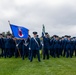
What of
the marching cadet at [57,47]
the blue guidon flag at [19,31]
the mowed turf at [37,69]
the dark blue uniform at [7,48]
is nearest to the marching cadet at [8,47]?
the dark blue uniform at [7,48]

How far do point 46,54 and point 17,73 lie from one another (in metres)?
9.24

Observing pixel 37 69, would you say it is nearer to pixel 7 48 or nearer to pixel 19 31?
pixel 19 31

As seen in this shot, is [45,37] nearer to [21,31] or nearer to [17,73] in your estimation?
[21,31]

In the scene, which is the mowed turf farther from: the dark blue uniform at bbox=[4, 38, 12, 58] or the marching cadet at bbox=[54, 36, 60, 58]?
the marching cadet at bbox=[54, 36, 60, 58]

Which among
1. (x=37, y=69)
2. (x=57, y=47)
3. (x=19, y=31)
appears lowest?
(x=37, y=69)

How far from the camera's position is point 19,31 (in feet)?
74.5

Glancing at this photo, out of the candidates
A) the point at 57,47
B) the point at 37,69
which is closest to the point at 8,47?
the point at 57,47

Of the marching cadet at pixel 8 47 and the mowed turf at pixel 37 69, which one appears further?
the marching cadet at pixel 8 47

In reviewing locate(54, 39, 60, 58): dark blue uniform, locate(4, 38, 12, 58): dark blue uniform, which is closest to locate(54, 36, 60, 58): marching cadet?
locate(54, 39, 60, 58): dark blue uniform

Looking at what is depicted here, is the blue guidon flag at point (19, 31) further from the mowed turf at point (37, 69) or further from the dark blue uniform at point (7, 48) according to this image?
the mowed turf at point (37, 69)

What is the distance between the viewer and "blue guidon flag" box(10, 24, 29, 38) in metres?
22.4

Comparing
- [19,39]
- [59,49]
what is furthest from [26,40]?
[59,49]

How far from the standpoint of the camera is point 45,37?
69.1 feet

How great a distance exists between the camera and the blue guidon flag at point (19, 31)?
22.4 metres
